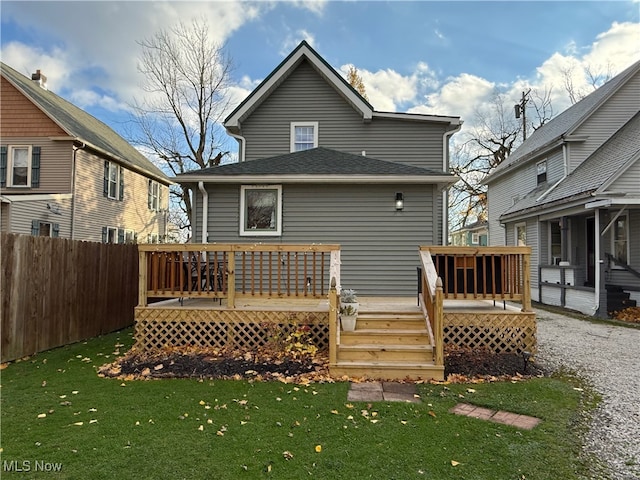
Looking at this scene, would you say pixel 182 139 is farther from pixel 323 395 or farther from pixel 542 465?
pixel 542 465

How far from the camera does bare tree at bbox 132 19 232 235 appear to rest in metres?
19.6

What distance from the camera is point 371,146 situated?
38.4 ft

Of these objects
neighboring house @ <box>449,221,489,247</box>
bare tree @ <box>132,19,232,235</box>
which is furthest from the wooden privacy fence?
neighboring house @ <box>449,221,489,247</box>

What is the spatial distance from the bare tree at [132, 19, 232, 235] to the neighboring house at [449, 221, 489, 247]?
18.1 meters

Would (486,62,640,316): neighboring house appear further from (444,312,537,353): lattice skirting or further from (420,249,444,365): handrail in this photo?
(420,249,444,365): handrail

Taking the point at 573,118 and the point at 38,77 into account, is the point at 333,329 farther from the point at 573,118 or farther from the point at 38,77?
the point at 38,77

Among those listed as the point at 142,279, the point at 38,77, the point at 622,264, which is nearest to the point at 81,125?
the point at 38,77

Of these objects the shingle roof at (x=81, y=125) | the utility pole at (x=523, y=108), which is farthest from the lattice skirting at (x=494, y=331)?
the utility pole at (x=523, y=108)

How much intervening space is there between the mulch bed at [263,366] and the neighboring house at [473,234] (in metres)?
21.4

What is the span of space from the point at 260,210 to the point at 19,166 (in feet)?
41.0

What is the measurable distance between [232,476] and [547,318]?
10120 mm

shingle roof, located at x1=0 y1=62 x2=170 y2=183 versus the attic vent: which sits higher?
the attic vent

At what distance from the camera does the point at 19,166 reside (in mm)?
15203

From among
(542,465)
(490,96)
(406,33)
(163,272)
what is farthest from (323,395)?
(490,96)
